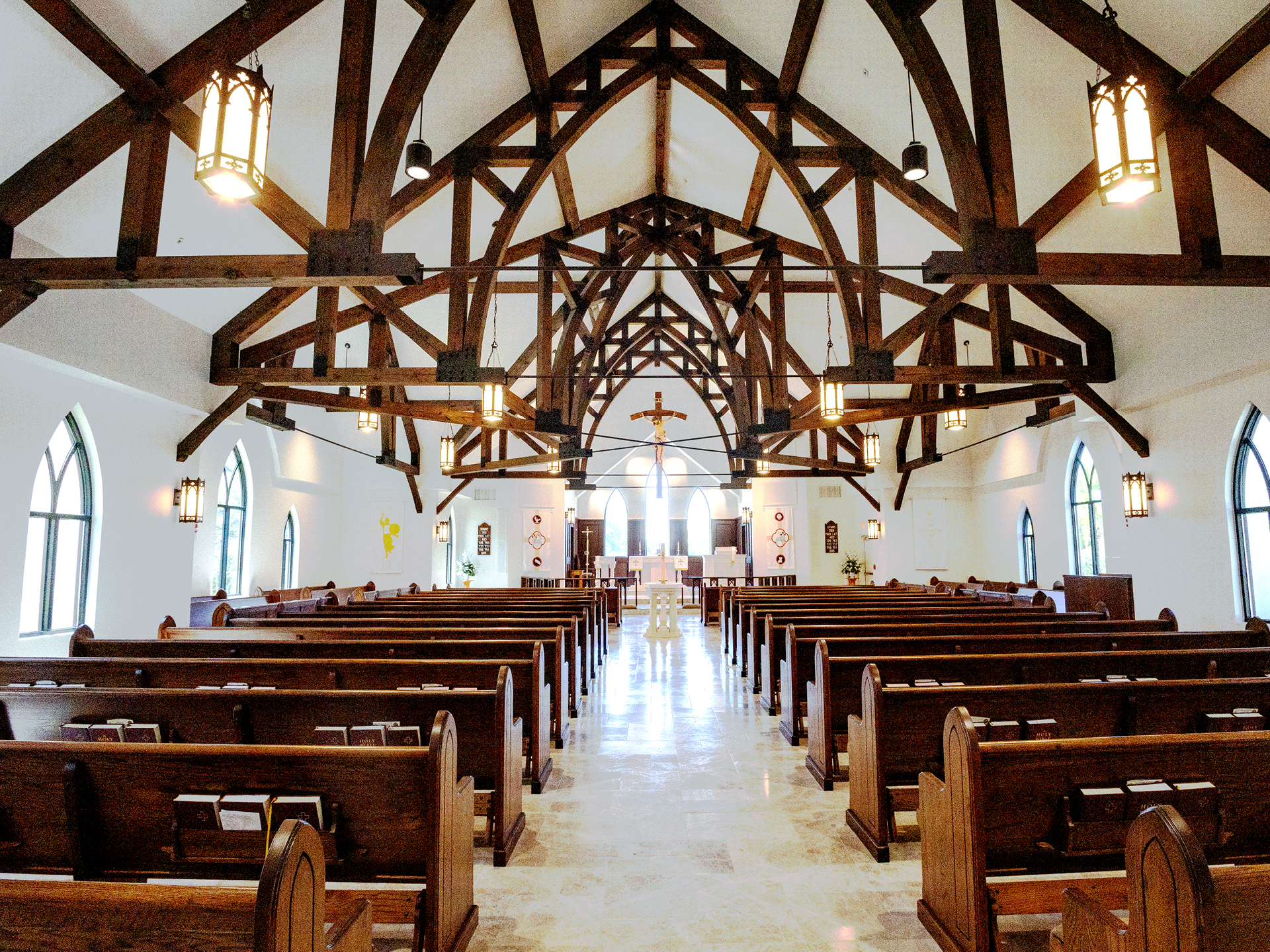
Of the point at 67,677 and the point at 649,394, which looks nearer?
the point at 67,677

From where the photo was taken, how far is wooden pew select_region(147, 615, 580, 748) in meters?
4.66

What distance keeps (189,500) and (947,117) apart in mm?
8421

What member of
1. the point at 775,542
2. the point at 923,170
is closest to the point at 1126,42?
the point at 923,170

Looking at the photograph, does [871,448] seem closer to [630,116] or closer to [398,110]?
[630,116]

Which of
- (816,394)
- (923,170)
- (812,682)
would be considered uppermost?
(923,170)

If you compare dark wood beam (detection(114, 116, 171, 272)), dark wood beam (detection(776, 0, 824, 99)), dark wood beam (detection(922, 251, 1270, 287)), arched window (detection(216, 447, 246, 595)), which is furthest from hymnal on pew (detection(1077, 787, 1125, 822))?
arched window (detection(216, 447, 246, 595))

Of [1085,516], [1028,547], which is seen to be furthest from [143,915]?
[1028,547]

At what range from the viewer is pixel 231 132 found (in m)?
3.05

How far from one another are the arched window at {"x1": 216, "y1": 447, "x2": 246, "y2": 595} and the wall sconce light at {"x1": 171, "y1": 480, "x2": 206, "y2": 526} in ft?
7.30

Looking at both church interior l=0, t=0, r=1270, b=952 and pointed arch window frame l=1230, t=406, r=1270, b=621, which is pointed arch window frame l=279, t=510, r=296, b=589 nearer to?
church interior l=0, t=0, r=1270, b=952

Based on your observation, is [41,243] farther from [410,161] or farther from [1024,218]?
[1024,218]

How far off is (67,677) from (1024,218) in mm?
8613

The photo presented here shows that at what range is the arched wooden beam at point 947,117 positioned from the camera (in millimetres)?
4734

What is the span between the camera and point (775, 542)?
17781 millimetres
